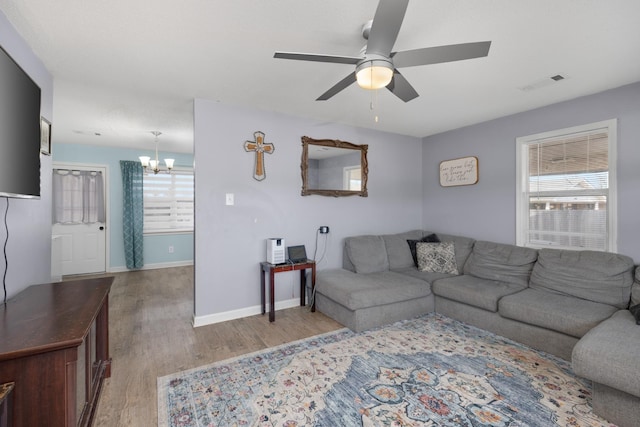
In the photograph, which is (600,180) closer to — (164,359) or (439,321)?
(439,321)

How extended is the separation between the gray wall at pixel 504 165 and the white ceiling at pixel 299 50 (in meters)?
0.20

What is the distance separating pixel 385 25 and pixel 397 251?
3108 millimetres

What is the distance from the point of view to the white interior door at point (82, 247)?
529cm

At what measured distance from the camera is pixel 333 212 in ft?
13.1

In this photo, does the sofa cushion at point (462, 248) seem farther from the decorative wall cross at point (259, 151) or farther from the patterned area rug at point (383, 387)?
the decorative wall cross at point (259, 151)

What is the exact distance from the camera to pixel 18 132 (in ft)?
5.10

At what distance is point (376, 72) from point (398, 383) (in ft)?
6.79

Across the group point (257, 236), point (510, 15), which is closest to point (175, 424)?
point (257, 236)

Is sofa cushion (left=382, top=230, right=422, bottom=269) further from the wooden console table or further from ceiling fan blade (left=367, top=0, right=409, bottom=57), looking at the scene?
ceiling fan blade (left=367, top=0, right=409, bottom=57)

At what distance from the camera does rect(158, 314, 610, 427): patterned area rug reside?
1.76m

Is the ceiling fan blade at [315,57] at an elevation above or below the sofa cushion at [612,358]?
above

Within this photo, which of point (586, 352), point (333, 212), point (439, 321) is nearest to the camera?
point (586, 352)

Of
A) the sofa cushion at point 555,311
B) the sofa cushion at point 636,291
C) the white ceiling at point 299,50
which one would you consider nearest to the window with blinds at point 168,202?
the white ceiling at point 299,50

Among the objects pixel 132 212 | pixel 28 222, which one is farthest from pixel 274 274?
pixel 132 212
